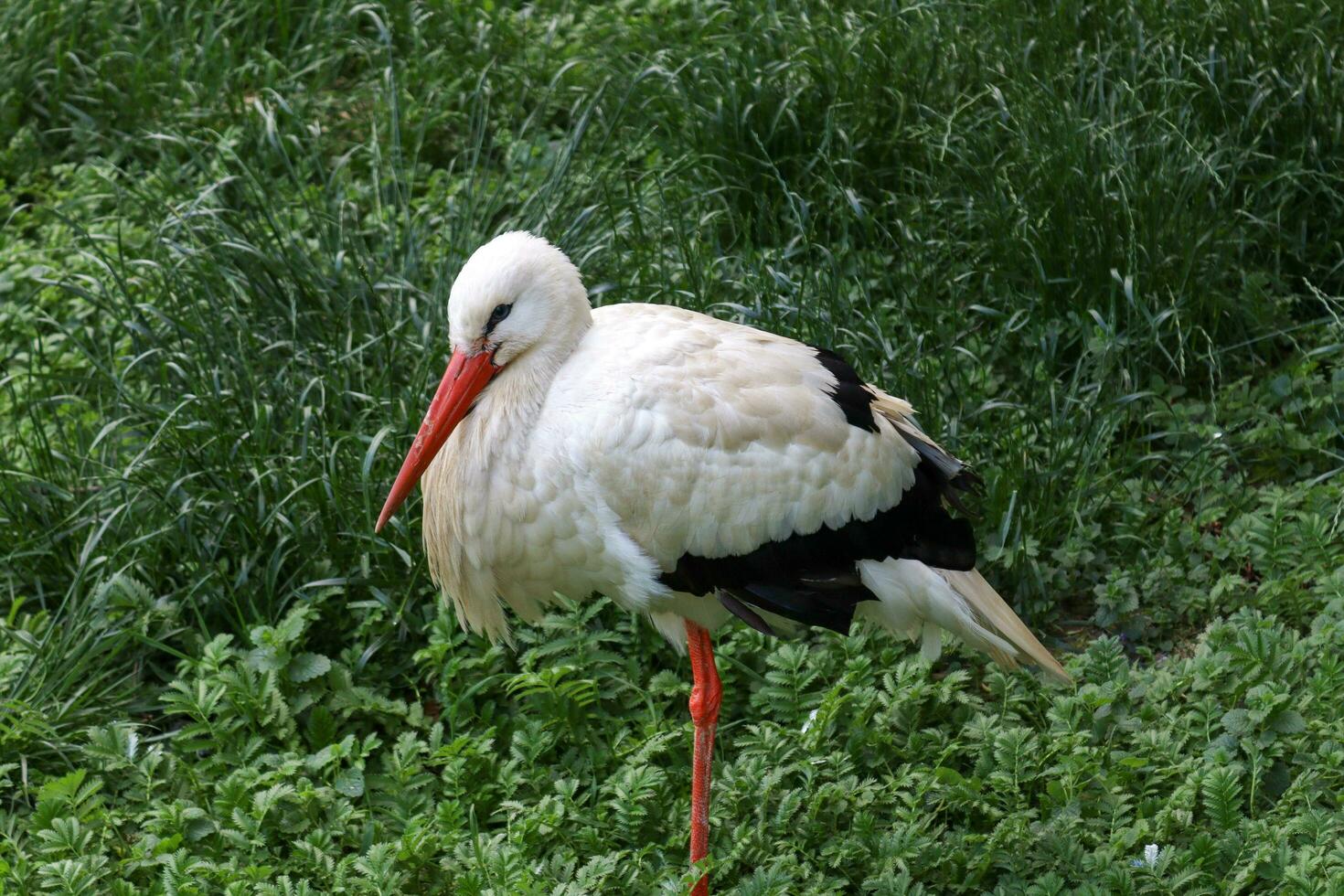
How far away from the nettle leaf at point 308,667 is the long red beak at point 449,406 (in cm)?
68

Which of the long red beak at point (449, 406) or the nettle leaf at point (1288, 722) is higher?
the long red beak at point (449, 406)

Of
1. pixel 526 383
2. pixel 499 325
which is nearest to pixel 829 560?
pixel 526 383

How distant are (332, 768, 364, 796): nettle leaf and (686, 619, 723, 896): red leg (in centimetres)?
78

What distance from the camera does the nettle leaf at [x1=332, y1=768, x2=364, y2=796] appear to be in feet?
11.4

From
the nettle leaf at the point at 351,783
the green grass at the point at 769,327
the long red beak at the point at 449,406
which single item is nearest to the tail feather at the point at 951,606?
the green grass at the point at 769,327

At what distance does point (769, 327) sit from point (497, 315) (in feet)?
3.91

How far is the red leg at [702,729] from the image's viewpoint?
3285 mm

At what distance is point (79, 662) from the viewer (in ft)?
12.1

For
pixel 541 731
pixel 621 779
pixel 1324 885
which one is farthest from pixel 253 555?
pixel 1324 885

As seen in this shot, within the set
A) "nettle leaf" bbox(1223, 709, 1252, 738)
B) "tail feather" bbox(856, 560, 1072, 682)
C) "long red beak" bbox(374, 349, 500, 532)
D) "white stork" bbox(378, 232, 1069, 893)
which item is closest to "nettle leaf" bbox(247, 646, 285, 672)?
"white stork" bbox(378, 232, 1069, 893)

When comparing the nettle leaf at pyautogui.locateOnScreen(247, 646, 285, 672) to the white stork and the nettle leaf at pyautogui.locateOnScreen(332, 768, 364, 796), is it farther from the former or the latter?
the white stork

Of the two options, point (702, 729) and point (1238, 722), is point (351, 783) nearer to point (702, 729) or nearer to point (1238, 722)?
point (702, 729)

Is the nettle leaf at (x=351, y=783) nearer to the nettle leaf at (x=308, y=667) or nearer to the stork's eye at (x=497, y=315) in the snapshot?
the nettle leaf at (x=308, y=667)

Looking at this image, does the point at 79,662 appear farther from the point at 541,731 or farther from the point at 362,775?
the point at 541,731
